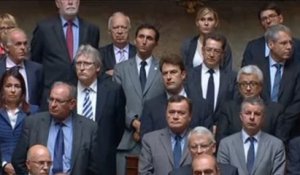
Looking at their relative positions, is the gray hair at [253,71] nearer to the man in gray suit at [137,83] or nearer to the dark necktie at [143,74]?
the man in gray suit at [137,83]

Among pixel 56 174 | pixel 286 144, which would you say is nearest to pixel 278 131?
pixel 286 144

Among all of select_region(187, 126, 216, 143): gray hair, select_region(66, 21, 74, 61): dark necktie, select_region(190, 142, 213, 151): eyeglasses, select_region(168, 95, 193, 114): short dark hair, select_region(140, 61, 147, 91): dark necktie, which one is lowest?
select_region(190, 142, 213, 151): eyeglasses

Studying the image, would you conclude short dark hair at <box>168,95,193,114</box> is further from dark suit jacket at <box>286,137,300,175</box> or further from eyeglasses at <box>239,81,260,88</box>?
dark suit jacket at <box>286,137,300,175</box>

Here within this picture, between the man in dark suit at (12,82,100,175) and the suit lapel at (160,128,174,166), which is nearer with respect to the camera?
the man in dark suit at (12,82,100,175)

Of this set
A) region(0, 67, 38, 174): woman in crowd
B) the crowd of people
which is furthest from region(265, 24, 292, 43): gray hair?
region(0, 67, 38, 174): woman in crowd

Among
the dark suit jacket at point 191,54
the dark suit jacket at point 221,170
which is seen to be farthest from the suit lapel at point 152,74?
the dark suit jacket at point 221,170

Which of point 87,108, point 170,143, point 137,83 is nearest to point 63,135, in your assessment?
point 87,108

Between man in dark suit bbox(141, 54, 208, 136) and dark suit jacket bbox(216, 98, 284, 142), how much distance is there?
181mm

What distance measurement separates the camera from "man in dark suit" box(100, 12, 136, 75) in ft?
41.4

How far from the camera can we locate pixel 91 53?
11805 millimetres

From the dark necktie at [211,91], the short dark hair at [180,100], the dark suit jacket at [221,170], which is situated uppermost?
the dark necktie at [211,91]

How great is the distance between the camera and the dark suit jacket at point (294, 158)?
36.9 feet

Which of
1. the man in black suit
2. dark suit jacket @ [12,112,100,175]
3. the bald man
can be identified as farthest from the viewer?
dark suit jacket @ [12,112,100,175]

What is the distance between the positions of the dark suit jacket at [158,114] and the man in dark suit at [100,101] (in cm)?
32
